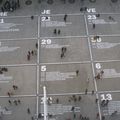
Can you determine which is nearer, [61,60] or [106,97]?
[106,97]

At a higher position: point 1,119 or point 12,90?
point 12,90

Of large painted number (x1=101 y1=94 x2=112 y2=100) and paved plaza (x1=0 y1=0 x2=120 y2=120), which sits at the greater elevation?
paved plaza (x1=0 y1=0 x2=120 y2=120)

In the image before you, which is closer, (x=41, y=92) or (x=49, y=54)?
(x=41, y=92)

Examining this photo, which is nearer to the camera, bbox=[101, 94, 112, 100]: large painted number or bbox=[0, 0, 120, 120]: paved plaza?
bbox=[0, 0, 120, 120]: paved plaza

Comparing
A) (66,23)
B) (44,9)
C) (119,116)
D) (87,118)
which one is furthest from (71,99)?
(44,9)

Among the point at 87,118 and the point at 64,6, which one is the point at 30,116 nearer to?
the point at 87,118

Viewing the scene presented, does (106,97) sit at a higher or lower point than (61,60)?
lower

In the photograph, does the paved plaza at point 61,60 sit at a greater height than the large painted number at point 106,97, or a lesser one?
greater

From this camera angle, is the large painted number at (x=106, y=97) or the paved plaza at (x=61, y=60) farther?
the large painted number at (x=106, y=97)
